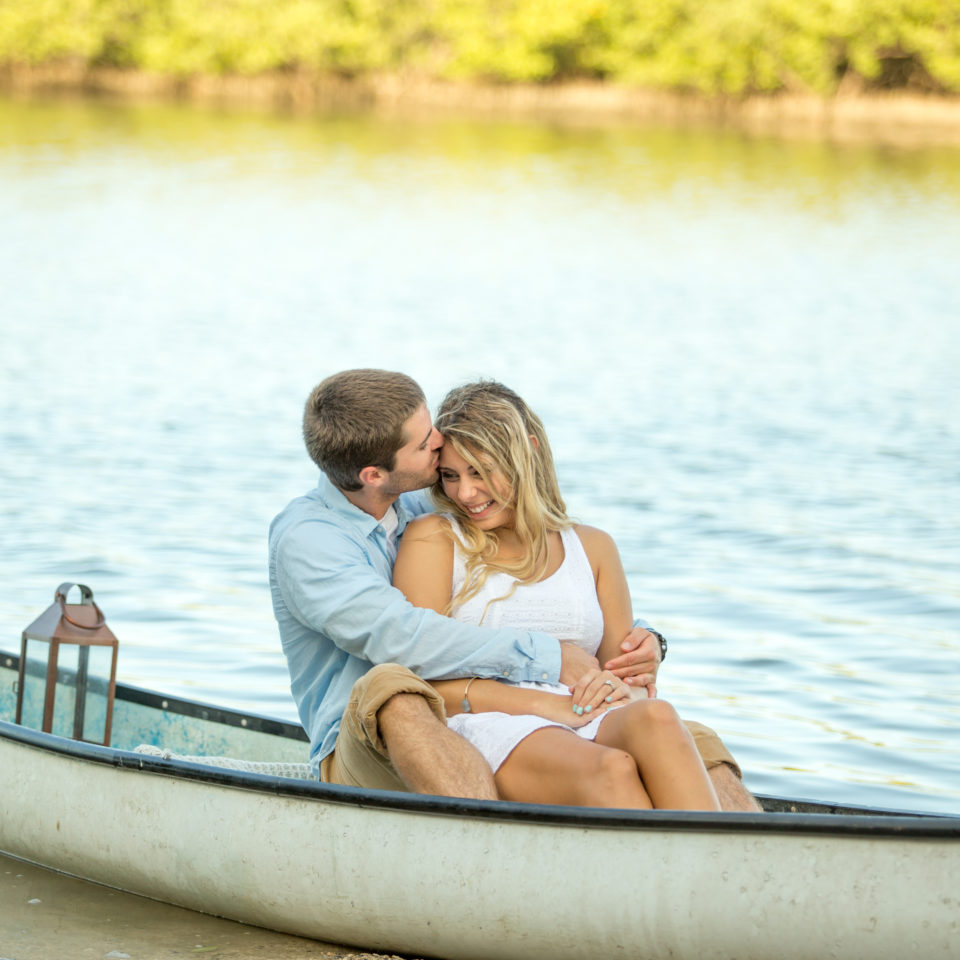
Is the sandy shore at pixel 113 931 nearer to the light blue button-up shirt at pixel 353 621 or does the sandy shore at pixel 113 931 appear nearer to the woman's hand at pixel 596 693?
the light blue button-up shirt at pixel 353 621

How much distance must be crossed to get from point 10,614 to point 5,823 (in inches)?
145

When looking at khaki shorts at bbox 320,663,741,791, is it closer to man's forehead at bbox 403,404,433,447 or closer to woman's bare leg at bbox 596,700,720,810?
woman's bare leg at bbox 596,700,720,810

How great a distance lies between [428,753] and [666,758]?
568 mm

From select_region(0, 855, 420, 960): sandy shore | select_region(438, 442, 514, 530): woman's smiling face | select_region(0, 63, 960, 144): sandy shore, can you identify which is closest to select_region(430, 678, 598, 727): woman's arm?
select_region(438, 442, 514, 530): woman's smiling face

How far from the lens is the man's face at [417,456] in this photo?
4.12 m

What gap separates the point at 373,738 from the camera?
3938 millimetres

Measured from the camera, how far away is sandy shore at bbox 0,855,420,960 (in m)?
4.41

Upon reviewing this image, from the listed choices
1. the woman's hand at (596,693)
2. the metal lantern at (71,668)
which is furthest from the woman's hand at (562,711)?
the metal lantern at (71,668)

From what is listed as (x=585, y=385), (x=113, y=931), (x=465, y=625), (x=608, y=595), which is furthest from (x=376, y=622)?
(x=585, y=385)

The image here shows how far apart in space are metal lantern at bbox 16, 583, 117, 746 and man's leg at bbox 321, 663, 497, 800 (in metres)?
1.68

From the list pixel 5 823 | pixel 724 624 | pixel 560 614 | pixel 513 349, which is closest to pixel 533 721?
pixel 560 614

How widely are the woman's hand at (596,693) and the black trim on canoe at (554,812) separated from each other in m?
0.34

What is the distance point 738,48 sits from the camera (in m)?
61.6

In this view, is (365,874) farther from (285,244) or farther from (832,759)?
(285,244)
